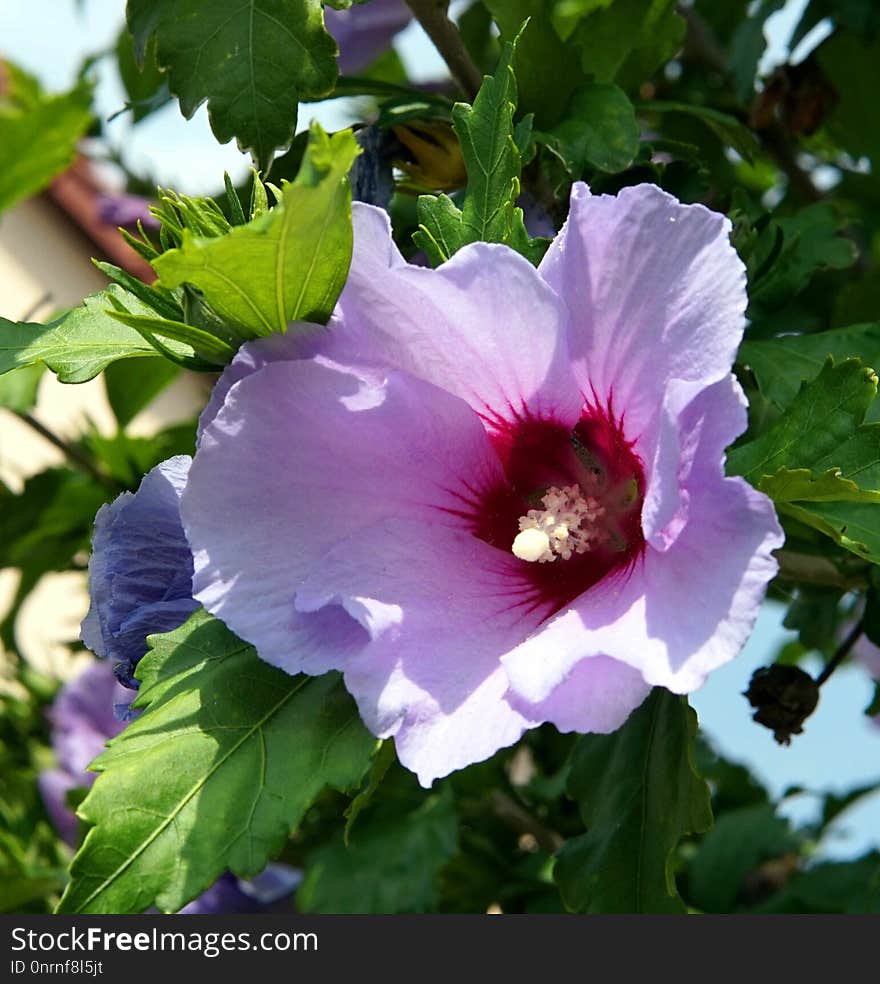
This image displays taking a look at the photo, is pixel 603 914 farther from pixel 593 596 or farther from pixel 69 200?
pixel 69 200

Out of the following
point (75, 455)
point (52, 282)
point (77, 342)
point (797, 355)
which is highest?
point (77, 342)

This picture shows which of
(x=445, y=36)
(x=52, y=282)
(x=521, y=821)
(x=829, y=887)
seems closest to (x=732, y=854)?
(x=829, y=887)

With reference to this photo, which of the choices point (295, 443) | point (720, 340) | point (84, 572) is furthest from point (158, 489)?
point (84, 572)

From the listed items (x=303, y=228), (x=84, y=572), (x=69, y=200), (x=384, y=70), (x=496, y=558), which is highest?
(x=303, y=228)

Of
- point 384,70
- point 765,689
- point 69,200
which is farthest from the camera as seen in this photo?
point 69,200

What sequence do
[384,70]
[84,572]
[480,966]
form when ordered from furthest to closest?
[384,70]
[84,572]
[480,966]

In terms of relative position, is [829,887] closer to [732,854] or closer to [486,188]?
[732,854]

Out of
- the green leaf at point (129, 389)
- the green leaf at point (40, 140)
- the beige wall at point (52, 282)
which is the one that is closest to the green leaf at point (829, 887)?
the green leaf at point (129, 389)
